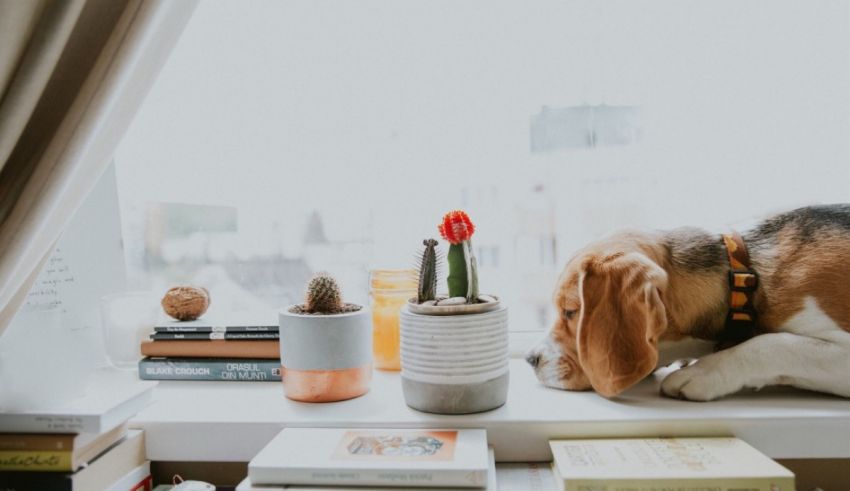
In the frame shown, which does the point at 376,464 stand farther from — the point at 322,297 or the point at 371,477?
the point at 322,297

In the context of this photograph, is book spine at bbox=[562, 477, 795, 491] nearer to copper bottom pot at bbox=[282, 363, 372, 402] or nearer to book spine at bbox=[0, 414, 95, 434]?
copper bottom pot at bbox=[282, 363, 372, 402]

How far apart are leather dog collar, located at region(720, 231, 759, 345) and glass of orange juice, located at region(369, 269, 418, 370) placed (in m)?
0.62

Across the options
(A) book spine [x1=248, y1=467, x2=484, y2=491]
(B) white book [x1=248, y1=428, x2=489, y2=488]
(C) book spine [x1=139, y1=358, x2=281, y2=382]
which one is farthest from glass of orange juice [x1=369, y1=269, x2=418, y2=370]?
(A) book spine [x1=248, y1=467, x2=484, y2=491]

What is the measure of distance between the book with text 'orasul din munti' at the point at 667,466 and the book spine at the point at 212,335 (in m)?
0.63

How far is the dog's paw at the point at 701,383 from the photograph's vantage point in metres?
1.03

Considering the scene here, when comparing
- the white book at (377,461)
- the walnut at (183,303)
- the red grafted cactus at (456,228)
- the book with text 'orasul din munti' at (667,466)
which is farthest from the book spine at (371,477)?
the walnut at (183,303)

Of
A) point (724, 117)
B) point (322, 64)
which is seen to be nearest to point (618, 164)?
point (724, 117)

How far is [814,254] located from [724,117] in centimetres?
40

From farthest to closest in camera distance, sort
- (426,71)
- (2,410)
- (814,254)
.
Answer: (426,71), (814,254), (2,410)

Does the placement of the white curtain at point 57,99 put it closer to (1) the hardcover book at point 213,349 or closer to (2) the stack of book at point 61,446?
(2) the stack of book at point 61,446

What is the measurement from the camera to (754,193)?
132cm

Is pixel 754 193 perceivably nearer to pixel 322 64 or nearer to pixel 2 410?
pixel 322 64

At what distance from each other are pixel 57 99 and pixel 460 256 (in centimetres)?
68

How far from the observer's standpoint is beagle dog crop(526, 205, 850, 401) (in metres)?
1.00
